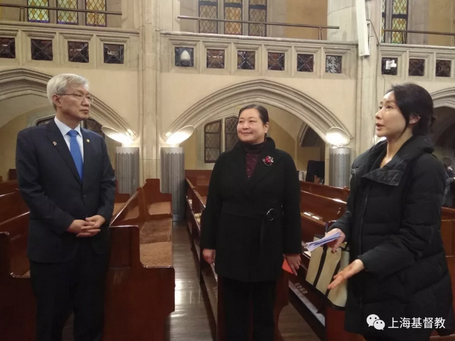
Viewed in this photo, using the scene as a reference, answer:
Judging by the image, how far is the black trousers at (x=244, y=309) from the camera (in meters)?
1.80

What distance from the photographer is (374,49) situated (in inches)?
290

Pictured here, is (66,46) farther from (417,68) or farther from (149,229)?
(417,68)

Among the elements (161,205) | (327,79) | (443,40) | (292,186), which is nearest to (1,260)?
(292,186)

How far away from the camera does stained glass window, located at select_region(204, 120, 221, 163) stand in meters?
11.2

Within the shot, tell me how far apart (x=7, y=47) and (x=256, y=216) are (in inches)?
261

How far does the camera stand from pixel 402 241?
1.29 meters

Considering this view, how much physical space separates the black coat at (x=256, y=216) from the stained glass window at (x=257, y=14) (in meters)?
9.17

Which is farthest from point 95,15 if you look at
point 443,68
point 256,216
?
point 256,216

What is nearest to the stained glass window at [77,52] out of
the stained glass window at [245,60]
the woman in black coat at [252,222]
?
the stained glass window at [245,60]

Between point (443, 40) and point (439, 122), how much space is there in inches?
93.5

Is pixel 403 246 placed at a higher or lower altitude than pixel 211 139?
lower

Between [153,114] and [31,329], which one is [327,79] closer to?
[153,114]

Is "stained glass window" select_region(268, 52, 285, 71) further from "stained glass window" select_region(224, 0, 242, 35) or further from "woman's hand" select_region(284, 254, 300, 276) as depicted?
"woman's hand" select_region(284, 254, 300, 276)

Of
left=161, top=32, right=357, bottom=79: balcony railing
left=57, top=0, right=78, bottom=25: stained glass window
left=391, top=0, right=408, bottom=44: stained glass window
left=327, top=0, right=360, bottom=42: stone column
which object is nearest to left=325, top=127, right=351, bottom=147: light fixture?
left=161, top=32, right=357, bottom=79: balcony railing
